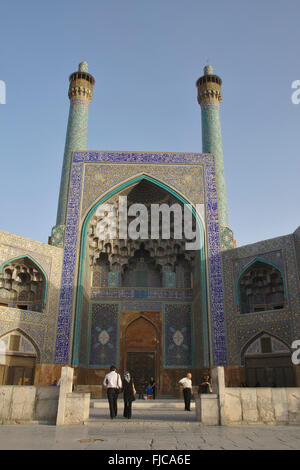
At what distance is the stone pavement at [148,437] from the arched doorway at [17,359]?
5936 millimetres

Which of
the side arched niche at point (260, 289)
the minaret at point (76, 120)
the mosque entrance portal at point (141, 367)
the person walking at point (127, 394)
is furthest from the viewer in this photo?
the minaret at point (76, 120)

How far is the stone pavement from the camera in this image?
3.65m

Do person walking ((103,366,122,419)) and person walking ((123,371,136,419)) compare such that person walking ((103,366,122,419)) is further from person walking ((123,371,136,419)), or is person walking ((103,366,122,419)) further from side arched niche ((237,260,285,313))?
side arched niche ((237,260,285,313))

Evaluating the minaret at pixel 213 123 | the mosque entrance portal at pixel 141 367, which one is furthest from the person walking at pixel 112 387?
the minaret at pixel 213 123

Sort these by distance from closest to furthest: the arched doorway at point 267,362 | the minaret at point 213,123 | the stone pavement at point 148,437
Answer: the stone pavement at point 148,437
the arched doorway at point 267,362
the minaret at point 213,123

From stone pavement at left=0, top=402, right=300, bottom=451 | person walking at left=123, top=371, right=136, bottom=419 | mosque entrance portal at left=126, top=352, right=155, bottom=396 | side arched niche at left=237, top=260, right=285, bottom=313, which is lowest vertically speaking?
stone pavement at left=0, top=402, right=300, bottom=451

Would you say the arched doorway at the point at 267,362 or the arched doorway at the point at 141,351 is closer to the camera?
the arched doorway at the point at 267,362

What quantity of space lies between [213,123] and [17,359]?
11722 millimetres

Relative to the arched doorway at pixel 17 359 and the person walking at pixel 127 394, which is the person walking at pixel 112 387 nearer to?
the person walking at pixel 127 394

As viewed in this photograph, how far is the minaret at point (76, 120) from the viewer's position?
15.5 meters

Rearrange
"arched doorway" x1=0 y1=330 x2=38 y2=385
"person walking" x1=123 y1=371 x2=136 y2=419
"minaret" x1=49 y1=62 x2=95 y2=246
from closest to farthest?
"person walking" x1=123 y1=371 x2=136 y2=419 < "arched doorway" x1=0 y1=330 x2=38 y2=385 < "minaret" x1=49 y1=62 x2=95 y2=246

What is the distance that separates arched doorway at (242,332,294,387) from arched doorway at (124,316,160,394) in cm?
331

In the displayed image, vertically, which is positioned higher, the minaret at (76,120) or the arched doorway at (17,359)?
the minaret at (76,120)

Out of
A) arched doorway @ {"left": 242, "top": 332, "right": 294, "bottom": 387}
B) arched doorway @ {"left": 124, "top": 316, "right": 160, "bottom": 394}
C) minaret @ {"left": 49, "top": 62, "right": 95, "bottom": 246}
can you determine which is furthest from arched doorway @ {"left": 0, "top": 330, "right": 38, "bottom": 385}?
arched doorway @ {"left": 242, "top": 332, "right": 294, "bottom": 387}
